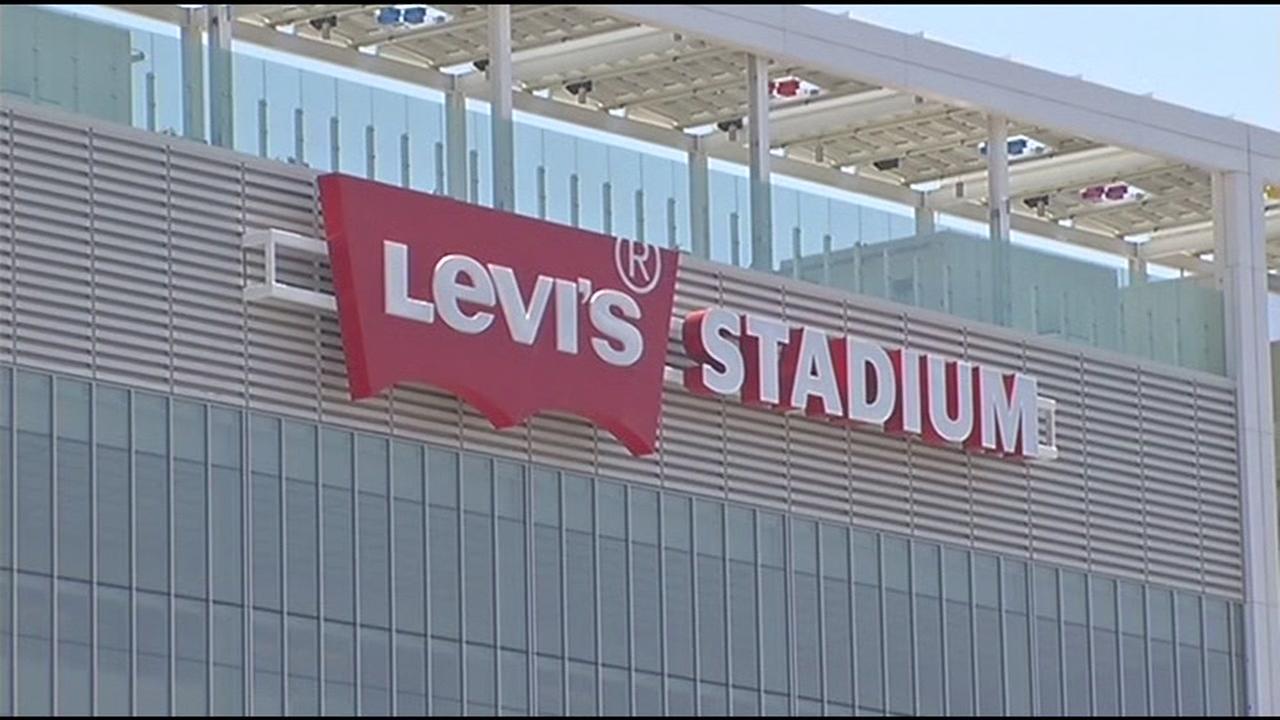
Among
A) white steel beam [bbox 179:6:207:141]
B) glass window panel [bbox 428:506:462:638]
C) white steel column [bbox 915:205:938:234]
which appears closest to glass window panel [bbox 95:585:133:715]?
glass window panel [bbox 428:506:462:638]

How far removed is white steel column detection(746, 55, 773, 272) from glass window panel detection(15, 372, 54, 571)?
45.8 feet

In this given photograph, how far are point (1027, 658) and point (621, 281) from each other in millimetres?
10440

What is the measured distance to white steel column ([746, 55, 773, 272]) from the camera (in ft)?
229

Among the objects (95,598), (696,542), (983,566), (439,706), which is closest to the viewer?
(95,598)

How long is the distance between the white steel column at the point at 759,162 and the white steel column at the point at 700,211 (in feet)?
2.73

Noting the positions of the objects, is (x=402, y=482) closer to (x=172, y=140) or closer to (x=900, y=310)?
(x=172, y=140)

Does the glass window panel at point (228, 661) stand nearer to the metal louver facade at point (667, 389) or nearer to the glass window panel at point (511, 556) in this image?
the metal louver facade at point (667, 389)

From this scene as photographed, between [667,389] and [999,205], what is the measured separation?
9.61 m

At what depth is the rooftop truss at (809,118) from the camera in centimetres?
6962

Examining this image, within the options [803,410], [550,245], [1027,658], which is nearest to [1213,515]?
[1027,658]

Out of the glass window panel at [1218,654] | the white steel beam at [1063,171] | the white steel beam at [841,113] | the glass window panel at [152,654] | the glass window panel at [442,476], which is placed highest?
the white steel beam at [841,113]

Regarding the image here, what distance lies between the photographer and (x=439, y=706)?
6297cm

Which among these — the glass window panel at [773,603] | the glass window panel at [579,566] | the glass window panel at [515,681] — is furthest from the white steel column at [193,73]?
the glass window panel at [773,603]

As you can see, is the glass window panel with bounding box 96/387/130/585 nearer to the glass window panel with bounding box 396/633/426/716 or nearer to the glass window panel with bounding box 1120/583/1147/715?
the glass window panel with bounding box 396/633/426/716
